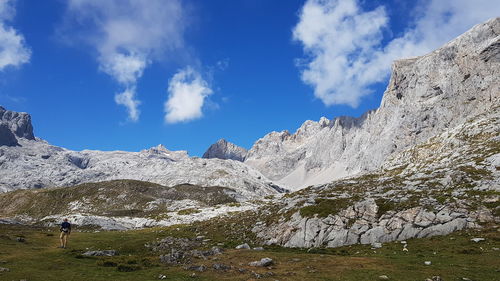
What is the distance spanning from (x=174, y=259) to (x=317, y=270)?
15680 mm

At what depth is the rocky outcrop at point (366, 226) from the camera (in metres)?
50.2

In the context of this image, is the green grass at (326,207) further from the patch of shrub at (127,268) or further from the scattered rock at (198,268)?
the patch of shrub at (127,268)

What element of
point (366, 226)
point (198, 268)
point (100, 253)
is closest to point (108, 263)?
point (100, 253)

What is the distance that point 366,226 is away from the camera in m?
53.0

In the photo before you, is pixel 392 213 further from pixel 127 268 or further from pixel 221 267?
pixel 127 268

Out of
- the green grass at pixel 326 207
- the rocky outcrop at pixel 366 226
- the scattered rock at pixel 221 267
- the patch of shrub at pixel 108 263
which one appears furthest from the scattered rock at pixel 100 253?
the green grass at pixel 326 207

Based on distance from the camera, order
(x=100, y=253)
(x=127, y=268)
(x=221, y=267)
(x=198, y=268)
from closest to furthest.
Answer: (x=127, y=268) → (x=198, y=268) → (x=221, y=267) → (x=100, y=253)

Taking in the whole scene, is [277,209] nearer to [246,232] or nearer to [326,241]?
[246,232]

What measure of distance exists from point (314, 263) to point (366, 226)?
19499mm

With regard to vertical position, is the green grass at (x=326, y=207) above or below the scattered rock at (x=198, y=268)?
above

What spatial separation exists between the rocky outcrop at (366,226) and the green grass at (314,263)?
8.46 feet

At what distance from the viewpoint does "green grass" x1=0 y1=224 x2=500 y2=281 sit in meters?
30.8

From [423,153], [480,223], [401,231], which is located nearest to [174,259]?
[401,231]

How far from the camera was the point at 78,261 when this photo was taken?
1473 inches
